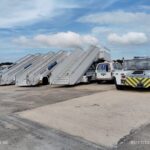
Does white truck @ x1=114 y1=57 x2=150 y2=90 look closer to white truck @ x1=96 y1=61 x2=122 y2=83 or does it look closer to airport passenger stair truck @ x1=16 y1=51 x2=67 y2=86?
white truck @ x1=96 y1=61 x2=122 y2=83

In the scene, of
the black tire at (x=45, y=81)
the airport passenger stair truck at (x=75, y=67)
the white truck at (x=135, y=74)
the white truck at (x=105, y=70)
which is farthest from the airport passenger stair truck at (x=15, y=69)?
the white truck at (x=135, y=74)

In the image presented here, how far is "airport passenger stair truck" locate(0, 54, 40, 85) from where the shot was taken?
69.8ft

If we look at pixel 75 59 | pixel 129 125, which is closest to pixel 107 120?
pixel 129 125

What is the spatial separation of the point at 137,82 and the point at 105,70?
531 centimetres

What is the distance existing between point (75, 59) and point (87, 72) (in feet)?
4.55

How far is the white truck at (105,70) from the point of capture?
18797 millimetres

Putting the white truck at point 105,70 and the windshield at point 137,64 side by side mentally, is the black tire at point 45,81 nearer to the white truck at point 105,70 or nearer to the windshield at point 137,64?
the white truck at point 105,70

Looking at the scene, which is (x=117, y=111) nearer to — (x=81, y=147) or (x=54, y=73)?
(x=81, y=147)

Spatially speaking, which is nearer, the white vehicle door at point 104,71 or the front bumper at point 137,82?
the front bumper at point 137,82

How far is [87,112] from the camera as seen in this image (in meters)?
8.70

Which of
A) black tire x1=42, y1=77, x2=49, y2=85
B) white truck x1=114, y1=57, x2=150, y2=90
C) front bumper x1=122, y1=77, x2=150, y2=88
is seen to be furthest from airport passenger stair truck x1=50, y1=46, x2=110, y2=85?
front bumper x1=122, y1=77, x2=150, y2=88

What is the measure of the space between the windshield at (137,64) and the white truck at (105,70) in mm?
3408

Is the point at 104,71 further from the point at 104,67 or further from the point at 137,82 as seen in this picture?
the point at 137,82

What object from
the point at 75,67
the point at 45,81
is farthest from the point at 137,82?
the point at 45,81
